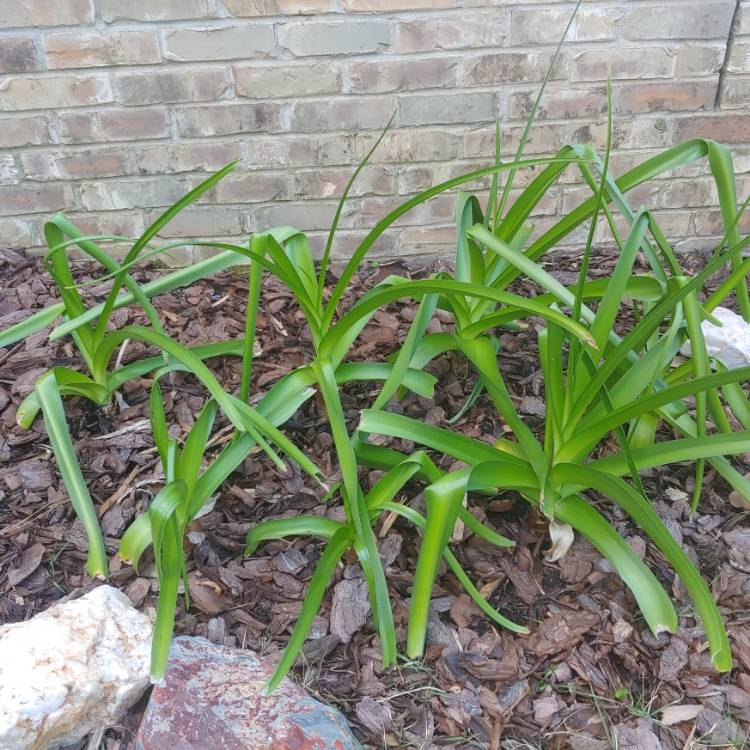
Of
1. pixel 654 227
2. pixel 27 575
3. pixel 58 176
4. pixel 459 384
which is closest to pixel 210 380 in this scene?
pixel 27 575

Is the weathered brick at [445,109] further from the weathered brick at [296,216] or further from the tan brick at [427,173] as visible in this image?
the weathered brick at [296,216]

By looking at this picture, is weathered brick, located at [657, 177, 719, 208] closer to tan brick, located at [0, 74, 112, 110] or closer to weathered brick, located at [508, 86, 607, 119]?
weathered brick, located at [508, 86, 607, 119]

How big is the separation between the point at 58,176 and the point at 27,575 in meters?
1.14

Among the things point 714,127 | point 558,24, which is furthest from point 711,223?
point 558,24

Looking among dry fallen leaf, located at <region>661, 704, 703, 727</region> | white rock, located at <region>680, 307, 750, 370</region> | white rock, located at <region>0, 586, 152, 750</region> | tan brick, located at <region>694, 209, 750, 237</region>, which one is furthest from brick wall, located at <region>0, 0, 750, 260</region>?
dry fallen leaf, located at <region>661, 704, 703, 727</region>

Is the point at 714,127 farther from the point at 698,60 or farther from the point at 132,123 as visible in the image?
the point at 132,123

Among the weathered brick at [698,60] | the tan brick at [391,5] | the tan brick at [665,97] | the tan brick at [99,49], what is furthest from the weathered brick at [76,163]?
the weathered brick at [698,60]

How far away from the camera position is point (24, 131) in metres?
1.88

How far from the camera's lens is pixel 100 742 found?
3.60 ft

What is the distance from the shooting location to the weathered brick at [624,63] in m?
1.90

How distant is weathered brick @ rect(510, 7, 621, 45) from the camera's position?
6.03 ft

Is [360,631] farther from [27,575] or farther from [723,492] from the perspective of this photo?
[723,492]

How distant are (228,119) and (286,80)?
0.61 ft

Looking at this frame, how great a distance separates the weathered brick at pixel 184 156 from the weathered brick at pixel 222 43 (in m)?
0.22
